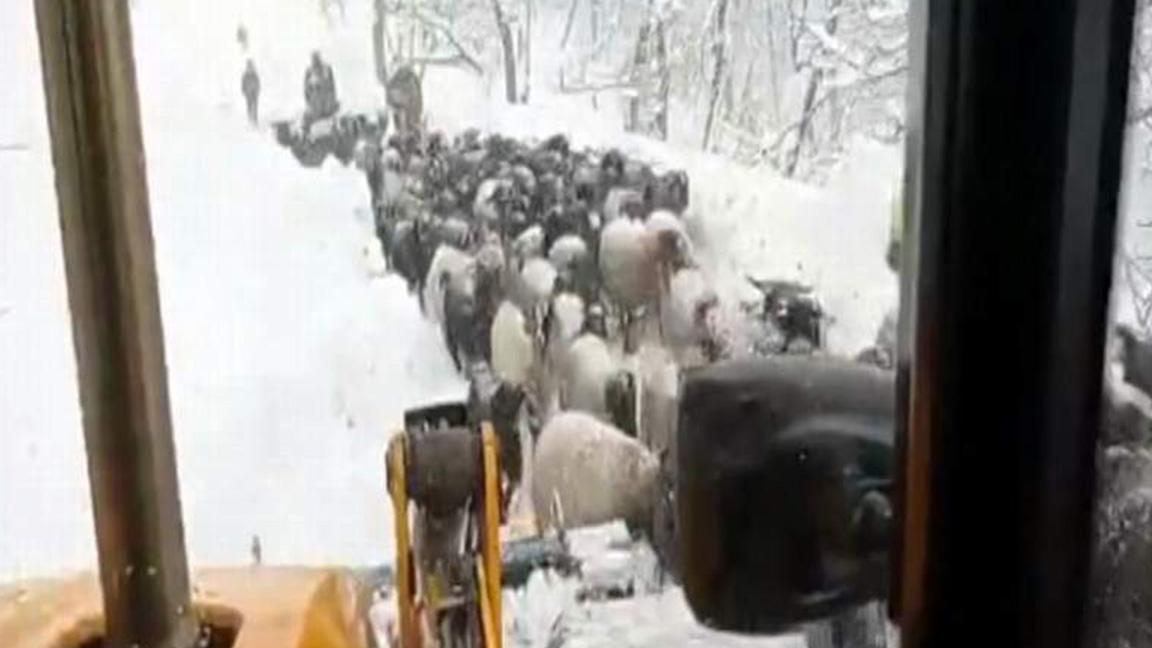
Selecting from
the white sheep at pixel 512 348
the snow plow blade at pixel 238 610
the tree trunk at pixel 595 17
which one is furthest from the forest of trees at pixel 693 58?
the snow plow blade at pixel 238 610

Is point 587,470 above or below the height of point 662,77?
below

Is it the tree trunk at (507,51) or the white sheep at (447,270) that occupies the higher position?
the tree trunk at (507,51)

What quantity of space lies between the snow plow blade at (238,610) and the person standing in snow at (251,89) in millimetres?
216

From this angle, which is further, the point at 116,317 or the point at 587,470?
the point at 587,470

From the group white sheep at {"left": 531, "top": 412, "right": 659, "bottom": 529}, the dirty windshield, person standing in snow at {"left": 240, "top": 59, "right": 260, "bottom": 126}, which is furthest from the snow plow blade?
person standing in snow at {"left": 240, "top": 59, "right": 260, "bottom": 126}

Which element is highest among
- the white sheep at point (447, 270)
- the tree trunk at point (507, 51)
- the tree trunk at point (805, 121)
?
the tree trunk at point (507, 51)

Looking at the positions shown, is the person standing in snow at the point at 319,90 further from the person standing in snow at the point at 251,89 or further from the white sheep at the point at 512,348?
the white sheep at the point at 512,348

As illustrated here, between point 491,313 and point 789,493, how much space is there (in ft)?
0.56

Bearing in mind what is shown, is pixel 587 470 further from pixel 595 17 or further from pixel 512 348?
pixel 595 17

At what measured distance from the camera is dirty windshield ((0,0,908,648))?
→ 0.69 metres

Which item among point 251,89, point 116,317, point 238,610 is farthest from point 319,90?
point 238,610

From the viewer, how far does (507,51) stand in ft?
2.32

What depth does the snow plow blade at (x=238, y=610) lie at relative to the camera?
708 mm

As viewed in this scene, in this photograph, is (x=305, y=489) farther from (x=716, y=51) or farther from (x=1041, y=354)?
(x=1041, y=354)
